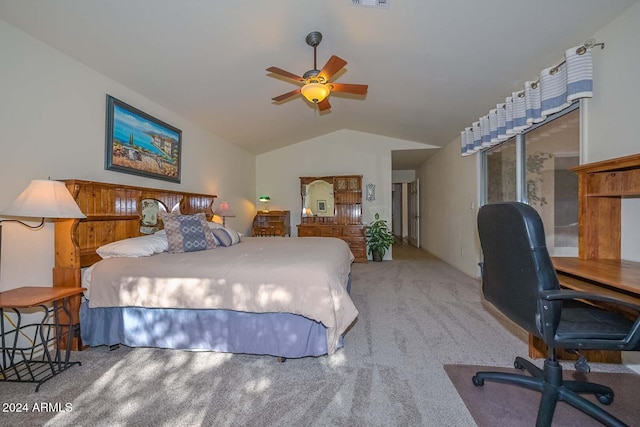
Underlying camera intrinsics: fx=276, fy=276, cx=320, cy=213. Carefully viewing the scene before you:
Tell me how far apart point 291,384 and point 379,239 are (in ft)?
14.8

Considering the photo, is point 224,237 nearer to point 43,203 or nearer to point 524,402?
point 43,203

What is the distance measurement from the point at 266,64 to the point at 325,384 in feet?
10.2

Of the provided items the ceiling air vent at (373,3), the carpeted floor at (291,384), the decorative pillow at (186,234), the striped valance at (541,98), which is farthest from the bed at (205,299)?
the striped valance at (541,98)

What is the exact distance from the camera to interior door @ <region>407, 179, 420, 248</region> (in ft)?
27.1

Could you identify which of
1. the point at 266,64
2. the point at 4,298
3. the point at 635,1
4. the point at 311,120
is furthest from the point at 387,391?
the point at 311,120

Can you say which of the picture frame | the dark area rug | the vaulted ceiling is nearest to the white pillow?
the picture frame

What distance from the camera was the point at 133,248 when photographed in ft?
7.64

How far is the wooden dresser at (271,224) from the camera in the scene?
6000 mm

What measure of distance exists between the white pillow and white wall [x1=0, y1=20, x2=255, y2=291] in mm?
418

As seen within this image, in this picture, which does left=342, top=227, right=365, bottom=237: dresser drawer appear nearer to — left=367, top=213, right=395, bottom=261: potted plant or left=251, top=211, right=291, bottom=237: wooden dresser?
left=367, top=213, right=395, bottom=261: potted plant

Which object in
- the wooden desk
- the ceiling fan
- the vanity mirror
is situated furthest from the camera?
the vanity mirror

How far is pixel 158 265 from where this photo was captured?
211 cm

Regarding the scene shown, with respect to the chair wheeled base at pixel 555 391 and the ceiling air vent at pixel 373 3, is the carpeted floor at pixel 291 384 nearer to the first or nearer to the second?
the chair wheeled base at pixel 555 391

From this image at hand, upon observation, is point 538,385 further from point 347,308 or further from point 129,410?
point 129,410
